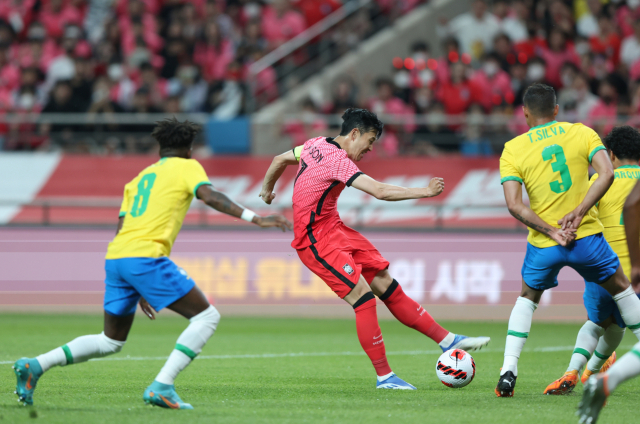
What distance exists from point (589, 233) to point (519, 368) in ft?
8.32

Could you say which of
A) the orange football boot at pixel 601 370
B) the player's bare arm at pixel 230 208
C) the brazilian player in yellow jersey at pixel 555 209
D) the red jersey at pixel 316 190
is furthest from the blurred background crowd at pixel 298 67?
the player's bare arm at pixel 230 208

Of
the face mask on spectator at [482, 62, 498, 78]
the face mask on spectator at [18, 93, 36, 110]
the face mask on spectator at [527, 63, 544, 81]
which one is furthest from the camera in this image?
the face mask on spectator at [18, 93, 36, 110]

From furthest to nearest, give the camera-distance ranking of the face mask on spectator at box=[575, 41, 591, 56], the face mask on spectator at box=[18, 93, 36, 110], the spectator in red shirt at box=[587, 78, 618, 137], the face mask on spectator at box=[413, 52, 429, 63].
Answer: the face mask on spectator at box=[413, 52, 429, 63], the face mask on spectator at box=[18, 93, 36, 110], the face mask on spectator at box=[575, 41, 591, 56], the spectator in red shirt at box=[587, 78, 618, 137]

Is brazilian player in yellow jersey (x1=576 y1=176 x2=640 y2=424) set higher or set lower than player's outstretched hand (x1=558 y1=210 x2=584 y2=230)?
lower

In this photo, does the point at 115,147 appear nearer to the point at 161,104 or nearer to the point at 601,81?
the point at 161,104

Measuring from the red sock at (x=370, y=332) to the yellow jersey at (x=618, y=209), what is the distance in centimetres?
204

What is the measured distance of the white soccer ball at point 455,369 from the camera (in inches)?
262

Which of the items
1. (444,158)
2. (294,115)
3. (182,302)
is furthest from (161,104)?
(182,302)

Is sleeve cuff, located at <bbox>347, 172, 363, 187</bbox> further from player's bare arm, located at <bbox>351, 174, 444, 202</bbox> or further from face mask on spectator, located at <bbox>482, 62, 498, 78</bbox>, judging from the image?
face mask on spectator, located at <bbox>482, 62, 498, 78</bbox>

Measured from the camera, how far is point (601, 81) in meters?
15.6

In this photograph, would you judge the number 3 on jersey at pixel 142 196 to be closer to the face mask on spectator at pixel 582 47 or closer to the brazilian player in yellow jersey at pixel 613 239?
the brazilian player in yellow jersey at pixel 613 239

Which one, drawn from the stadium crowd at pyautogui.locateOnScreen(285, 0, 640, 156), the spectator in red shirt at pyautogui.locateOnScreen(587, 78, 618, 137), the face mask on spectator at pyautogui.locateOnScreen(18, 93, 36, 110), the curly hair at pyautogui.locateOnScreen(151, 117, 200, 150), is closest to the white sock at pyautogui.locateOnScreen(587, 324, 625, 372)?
the curly hair at pyautogui.locateOnScreen(151, 117, 200, 150)

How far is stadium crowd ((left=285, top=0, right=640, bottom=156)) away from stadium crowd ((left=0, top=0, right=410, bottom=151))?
1.79 metres

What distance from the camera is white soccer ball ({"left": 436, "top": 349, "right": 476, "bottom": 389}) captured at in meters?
6.65
